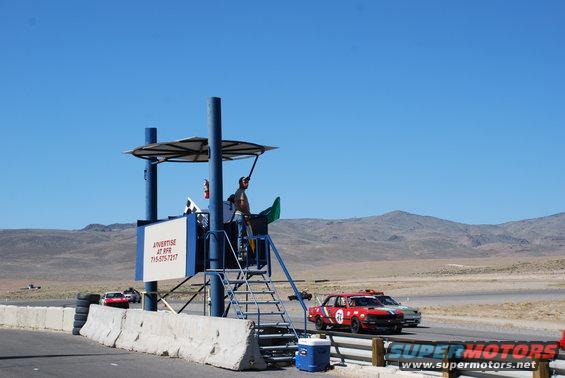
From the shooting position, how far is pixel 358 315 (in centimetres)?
2606

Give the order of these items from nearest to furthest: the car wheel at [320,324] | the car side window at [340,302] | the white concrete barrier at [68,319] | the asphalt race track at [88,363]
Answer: the asphalt race track at [88,363]
the white concrete barrier at [68,319]
the car side window at [340,302]
the car wheel at [320,324]

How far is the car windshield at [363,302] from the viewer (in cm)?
2692

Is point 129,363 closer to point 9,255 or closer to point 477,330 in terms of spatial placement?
point 477,330

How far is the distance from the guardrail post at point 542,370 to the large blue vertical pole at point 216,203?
28.9 ft

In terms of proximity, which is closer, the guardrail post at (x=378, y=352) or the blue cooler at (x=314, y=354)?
the guardrail post at (x=378, y=352)

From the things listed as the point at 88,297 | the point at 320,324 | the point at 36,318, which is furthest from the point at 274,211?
the point at 36,318

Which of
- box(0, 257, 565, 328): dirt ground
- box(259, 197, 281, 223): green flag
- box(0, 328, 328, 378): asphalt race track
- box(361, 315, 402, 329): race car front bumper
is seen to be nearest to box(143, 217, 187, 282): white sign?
box(0, 257, 565, 328): dirt ground

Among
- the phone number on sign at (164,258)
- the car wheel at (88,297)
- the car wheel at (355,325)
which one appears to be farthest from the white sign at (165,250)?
the car wheel at (355,325)

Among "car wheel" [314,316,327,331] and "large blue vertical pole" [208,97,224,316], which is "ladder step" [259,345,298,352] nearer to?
"large blue vertical pole" [208,97,224,316]

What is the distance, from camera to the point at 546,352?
10961 mm

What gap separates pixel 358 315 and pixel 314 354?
1195 cm

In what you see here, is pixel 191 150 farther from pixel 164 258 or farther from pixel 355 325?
pixel 355 325

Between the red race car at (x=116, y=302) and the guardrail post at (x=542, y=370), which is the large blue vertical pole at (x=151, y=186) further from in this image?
the red race car at (x=116, y=302)

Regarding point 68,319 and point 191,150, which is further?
point 68,319
